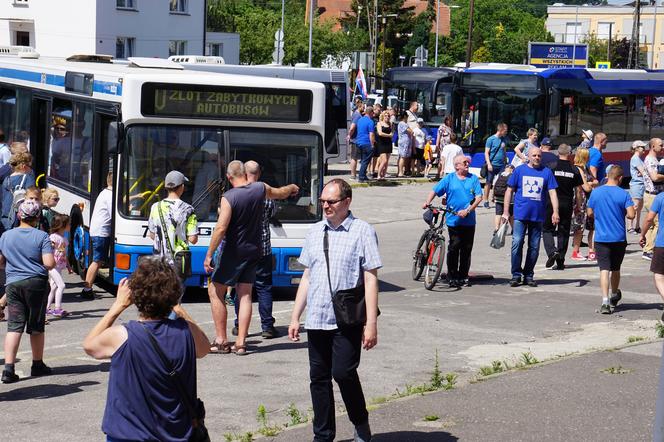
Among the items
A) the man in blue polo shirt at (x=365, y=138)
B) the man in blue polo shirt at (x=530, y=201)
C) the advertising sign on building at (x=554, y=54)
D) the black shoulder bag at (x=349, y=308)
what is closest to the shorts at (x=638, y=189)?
the man in blue polo shirt at (x=530, y=201)

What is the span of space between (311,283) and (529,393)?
2.49 metres

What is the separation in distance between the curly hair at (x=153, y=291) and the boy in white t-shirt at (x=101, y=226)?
27.2 ft

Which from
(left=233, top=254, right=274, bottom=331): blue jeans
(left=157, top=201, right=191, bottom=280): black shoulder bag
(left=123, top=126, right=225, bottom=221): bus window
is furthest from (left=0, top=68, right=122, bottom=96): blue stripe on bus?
(left=233, top=254, right=274, bottom=331): blue jeans

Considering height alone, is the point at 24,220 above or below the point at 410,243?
above

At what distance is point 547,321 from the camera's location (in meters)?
13.1

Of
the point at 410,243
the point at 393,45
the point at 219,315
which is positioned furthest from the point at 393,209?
the point at 393,45

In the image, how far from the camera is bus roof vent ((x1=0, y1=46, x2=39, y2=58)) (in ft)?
63.6

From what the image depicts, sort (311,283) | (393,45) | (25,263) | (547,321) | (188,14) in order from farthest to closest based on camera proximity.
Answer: (393,45)
(188,14)
(547,321)
(25,263)
(311,283)

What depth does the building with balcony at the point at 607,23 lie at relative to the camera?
11762cm

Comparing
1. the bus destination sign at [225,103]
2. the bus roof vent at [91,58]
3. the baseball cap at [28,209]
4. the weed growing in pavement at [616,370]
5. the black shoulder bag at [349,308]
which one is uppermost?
the bus roof vent at [91,58]

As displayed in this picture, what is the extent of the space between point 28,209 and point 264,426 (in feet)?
9.79

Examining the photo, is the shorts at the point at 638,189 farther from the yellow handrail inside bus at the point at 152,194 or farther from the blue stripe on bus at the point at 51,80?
the yellow handrail inside bus at the point at 152,194

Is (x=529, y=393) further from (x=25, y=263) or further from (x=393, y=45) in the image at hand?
(x=393, y=45)

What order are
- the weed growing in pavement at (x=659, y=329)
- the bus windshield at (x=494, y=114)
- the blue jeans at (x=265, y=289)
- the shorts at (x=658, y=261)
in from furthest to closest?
the bus windshield at (x=494, y=114), the shorts at (x=658, y=261), the weed growing in pavement at (x=659, y=329), the blue jeans at (x=265, y=289)
